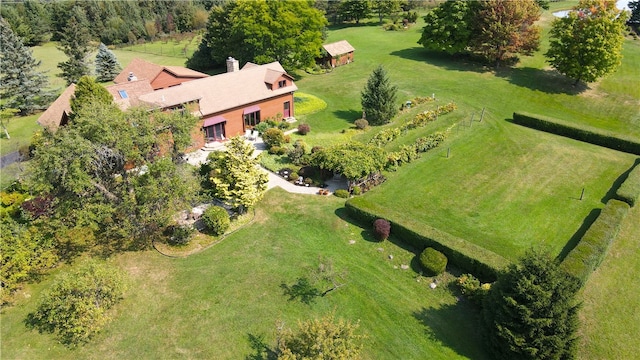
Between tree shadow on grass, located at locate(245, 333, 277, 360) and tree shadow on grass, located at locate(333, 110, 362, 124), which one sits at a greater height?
tree shadow on grass, located at locate(333, 110, 362, 124)

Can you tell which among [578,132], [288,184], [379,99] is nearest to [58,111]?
[288,184]

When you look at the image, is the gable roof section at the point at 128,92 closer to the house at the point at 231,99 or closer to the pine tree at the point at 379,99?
the house at the point at 231,99

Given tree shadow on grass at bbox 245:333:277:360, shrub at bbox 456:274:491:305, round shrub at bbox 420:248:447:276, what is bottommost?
tree shadow on grass at bbox 245:333:277:360

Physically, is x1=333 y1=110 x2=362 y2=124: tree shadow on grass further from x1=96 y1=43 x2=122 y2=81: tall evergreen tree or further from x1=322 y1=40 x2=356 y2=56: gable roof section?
x1=96 y1=43 x2=122 y2=81: tall evergreen tree

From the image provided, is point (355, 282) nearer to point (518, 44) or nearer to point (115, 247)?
point (115, 247)

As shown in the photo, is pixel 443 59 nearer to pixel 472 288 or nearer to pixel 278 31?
pixel 278 31

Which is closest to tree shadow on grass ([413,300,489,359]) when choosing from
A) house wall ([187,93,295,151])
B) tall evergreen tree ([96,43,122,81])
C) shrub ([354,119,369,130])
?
shrub ([354,119,369,130])

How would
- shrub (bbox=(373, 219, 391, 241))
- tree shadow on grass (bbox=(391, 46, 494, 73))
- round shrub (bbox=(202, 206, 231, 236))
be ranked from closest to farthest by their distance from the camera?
shrub (bbox=(373, 219, 391, 241))
round shrub (bbox=(202, 206, 231, 236))
tree shadow on grass (bbox=(391, 46, 494, 73))

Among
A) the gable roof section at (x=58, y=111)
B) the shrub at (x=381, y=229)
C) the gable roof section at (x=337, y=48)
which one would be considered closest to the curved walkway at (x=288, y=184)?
the shrub at (x=381, y=229)
